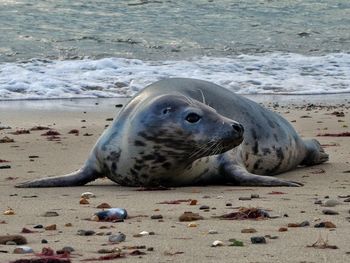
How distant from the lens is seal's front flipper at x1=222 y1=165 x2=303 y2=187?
6.59 meters

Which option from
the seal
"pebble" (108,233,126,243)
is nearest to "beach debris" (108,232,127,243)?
"pebble" (108,233,126,243)

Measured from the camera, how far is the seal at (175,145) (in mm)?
6379

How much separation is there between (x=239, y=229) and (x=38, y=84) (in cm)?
1005

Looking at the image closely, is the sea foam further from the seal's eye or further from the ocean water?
the seal's eye

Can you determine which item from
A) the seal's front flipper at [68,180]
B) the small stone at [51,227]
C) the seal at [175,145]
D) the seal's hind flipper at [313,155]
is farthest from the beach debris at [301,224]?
the seal's hind flipper at [313,155]

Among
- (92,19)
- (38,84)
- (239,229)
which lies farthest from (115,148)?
(92,19)

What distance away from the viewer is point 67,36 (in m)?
21.0

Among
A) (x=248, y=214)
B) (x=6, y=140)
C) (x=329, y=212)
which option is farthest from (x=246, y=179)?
(x=6, y=140)

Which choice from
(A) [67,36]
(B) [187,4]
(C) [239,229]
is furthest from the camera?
(B) [187,4]

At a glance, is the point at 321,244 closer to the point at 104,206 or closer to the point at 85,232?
the point at 85,232

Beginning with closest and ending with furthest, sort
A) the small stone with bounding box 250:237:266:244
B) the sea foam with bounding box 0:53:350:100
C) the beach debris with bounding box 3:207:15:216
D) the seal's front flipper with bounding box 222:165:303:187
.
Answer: the small stone with bounding box 250:237:266:244
the beach debris with bounding box 3:207:15:216
the seal's front flipper with bounding box 222:165:303:187
the sea foam with bounding box 0:53:350:100

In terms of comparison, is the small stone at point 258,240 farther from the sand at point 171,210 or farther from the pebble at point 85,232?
the pebble at point 85,232

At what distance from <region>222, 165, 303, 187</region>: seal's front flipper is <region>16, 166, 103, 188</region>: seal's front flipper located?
0.85 metres

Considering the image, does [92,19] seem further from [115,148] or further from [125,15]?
[115,148]
